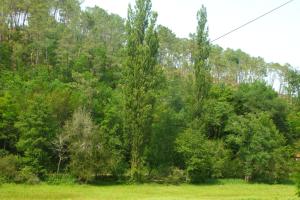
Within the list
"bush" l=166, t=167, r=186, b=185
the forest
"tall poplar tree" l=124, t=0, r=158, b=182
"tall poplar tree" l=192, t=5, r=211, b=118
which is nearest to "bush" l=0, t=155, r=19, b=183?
the forest

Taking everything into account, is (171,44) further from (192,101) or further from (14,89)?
(14,89)

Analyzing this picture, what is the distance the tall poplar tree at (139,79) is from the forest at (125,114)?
94 mm

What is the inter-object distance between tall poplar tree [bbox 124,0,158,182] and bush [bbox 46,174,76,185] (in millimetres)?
5429

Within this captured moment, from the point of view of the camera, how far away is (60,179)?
105 ft

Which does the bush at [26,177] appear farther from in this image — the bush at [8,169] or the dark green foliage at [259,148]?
the dark green foliage at [259,148]

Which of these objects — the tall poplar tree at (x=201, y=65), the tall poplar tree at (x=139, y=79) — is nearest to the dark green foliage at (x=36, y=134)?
the tall poplar tree at (x=139, y=79)

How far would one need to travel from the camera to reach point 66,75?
159ft

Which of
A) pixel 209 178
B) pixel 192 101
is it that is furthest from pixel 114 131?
pixel 209 178

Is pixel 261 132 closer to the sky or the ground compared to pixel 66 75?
closer to the ground

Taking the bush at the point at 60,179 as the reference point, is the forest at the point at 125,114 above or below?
above

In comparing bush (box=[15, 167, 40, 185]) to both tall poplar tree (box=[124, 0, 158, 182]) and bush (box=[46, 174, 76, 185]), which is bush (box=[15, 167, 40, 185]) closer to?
bush (box=[46, 174, 76, 185])

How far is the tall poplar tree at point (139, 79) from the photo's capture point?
35250 millimetres

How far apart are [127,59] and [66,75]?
46.0 ft

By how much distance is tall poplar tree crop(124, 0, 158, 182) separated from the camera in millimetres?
35250
